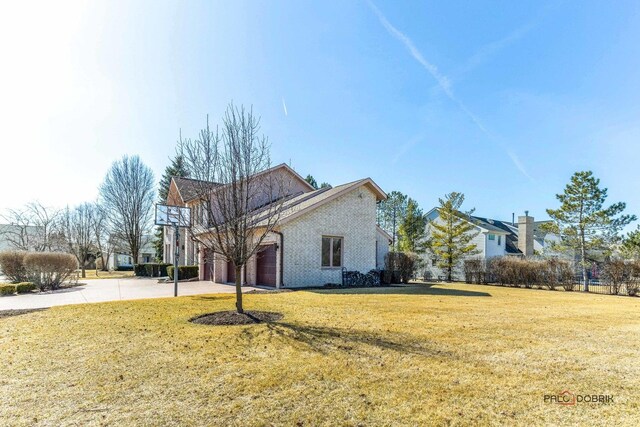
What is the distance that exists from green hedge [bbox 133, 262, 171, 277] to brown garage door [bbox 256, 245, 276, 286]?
46.3ft

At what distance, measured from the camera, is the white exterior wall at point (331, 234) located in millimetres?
16922

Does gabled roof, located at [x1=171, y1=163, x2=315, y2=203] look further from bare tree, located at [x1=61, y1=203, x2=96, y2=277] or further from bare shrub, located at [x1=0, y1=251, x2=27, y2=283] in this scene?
bare tree, located at [x1=61, y1=203, x2=96, y2=277]

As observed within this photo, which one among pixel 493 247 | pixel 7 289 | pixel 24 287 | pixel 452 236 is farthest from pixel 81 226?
pixel 493 247

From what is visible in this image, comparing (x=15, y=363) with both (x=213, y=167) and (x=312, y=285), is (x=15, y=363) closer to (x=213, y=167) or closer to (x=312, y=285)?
(x=213, y=167)

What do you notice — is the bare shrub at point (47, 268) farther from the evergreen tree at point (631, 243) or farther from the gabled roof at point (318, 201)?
the evergreen tree at point (631, 243)

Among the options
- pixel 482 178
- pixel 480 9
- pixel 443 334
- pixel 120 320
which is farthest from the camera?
pixel 482 178

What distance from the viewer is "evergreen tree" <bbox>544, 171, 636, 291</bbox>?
20.9m

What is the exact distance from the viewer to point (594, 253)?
21641mm

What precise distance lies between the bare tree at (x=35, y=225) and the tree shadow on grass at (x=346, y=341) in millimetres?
38183

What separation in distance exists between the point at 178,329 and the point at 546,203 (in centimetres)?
2467

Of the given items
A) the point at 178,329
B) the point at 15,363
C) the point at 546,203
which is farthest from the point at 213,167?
the point at 546,203

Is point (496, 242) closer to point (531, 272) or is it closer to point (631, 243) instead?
point (631, 243)

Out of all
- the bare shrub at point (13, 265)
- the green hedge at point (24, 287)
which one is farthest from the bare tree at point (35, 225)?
the green hedge at point (24, 287)

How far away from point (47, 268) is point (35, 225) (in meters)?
26.6
